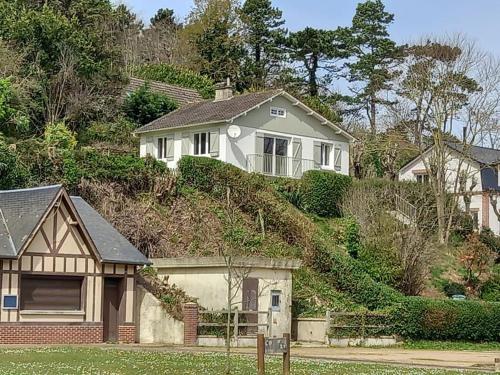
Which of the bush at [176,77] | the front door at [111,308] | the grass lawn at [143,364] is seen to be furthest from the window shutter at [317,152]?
the grass lawn at [143,364]

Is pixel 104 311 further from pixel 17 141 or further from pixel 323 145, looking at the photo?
pixel 323 145

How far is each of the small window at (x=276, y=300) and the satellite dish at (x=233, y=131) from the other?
698 inches

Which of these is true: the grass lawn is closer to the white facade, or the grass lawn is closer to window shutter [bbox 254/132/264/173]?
window shutter [bbox 254/132/264/173]

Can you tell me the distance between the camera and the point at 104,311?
36.0 m

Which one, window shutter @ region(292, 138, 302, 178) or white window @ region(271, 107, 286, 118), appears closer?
window shutter @ region(292, 138, 302, 178)

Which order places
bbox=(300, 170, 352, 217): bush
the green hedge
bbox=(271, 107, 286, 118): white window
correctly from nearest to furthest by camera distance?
the green hedge, bbox=(300, 170, 352, 217): bush, bbox=(271, 107, 286, 118): white window

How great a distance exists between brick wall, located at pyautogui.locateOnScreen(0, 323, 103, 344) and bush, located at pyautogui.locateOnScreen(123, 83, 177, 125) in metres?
28.2

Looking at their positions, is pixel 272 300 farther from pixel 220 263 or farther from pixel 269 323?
pixel 220 263

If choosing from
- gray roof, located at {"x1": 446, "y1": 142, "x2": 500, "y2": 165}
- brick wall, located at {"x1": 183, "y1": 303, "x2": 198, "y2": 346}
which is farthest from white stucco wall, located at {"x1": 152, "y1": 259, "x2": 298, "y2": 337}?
gray roof, located at {"x1": 446, "y1": 142, "x2": 500, "y2": 165}

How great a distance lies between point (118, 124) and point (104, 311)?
24981mm

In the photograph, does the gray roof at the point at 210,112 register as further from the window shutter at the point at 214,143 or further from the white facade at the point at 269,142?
the window shutter at the point at 214,143

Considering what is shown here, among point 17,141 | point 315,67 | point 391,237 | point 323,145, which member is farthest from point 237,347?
point 315,67

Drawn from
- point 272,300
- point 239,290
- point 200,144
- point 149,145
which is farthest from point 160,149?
point 239,290

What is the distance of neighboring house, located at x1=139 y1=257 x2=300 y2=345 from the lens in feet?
119
